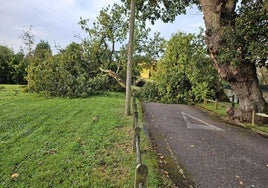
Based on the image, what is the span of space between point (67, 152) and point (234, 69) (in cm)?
841

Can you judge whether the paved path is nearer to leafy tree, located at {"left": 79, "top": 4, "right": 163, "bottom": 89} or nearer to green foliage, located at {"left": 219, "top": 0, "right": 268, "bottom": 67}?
green foliage, located at {"left": 219, "top": 0, "right": 268, "bottom": 67}

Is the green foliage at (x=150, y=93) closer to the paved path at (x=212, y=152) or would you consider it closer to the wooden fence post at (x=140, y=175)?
the paved path at (x=212, y=152)

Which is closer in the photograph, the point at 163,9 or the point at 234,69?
the point at 234,69

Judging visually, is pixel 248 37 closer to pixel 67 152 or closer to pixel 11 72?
pixel 67 152

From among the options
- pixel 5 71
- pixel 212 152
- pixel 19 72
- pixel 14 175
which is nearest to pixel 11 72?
pixel 5 71

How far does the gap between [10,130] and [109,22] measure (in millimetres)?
15516

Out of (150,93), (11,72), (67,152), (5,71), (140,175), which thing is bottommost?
(67,152)

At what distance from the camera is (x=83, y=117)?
9969 millimetres

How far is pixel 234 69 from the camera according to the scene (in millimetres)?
11195

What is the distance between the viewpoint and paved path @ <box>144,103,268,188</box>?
16.6ft

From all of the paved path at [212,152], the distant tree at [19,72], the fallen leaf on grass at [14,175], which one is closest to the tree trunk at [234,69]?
the paved path at [212,152]

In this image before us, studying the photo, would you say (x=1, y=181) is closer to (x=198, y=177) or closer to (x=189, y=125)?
A: (x=198, y=177)

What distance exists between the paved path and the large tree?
1925 mm

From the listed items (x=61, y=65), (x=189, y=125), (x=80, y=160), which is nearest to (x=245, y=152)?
(x=189, y=125)
